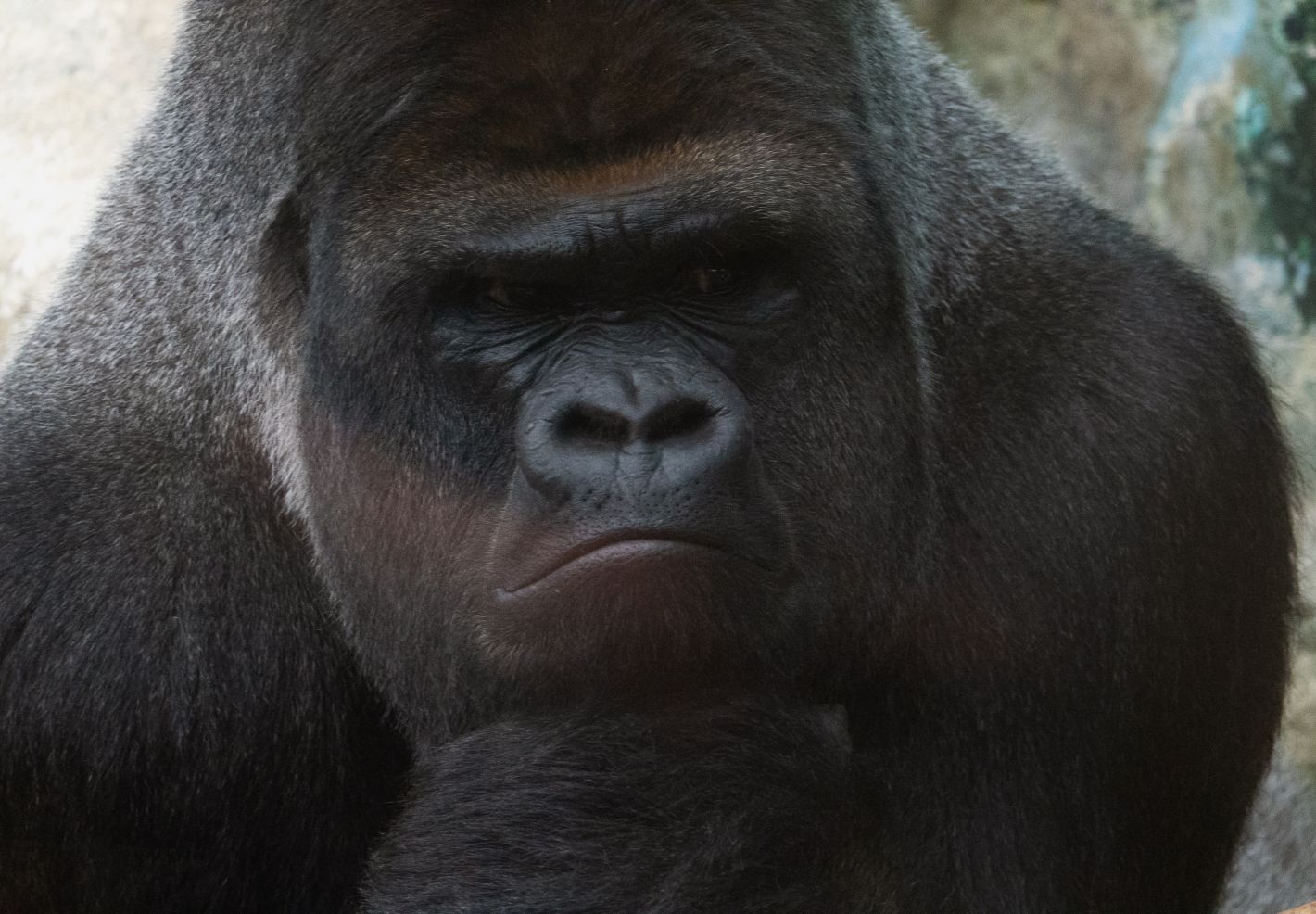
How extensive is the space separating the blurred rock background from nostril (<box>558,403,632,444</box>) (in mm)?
2658

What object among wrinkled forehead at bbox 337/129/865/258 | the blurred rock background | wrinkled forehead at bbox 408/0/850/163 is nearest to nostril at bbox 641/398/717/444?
wrinkled forehead at bbox 337/129/865/258

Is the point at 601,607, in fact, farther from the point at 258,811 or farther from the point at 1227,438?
the point at 1227,438

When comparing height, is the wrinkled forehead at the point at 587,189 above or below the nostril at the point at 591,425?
→ above

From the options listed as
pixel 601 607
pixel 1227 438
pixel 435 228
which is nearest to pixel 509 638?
pixel 601 607

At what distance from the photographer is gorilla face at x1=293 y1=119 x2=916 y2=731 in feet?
8.65

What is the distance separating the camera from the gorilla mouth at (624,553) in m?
2.58

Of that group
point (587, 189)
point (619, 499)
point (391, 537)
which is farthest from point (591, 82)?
point (391, 537)

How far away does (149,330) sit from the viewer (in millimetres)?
3434

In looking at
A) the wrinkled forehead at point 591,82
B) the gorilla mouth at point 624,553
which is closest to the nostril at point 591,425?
the gorilla mouth at point 624,553

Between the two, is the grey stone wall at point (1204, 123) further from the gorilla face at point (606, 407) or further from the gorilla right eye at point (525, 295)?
the gorilla right eye at point (525, 295)

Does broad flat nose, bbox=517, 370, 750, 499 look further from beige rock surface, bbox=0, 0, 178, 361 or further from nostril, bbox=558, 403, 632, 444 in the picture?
beige rock surface, bbox=0, 0, 178, 361

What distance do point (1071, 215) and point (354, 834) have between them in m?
1.92

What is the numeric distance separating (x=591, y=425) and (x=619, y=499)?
148 millimetres

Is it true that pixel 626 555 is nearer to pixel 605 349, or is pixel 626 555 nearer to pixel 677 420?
pixel 677 420
